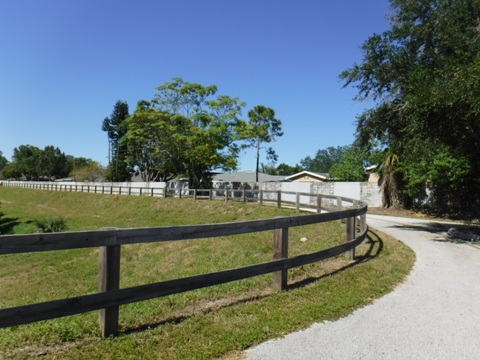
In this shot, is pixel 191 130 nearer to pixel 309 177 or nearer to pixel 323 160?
pixel 309 177

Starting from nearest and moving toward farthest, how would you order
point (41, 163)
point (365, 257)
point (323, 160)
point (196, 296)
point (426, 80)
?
point (196, 296), point (365, 257), point (426, 80), point (41, 163), point (323, 160)

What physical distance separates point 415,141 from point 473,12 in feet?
15.3

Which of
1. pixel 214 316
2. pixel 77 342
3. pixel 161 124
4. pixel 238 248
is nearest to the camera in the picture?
pixel 77 342

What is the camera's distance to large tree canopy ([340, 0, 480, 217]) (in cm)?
1072

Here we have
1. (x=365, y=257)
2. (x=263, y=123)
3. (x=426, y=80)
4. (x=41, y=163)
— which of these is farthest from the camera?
(x=41, y=163)

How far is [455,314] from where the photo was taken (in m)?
4.98

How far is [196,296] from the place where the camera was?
5.46 meters

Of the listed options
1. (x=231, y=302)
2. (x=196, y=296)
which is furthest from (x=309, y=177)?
(x=231, y=302)

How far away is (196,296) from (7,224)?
29817 millimetres

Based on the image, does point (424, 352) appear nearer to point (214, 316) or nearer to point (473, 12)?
point (214, 316)

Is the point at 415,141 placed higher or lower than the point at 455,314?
higher

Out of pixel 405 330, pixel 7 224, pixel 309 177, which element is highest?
pixel 309 177

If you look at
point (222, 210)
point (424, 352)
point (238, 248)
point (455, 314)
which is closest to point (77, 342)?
point (424, 352)

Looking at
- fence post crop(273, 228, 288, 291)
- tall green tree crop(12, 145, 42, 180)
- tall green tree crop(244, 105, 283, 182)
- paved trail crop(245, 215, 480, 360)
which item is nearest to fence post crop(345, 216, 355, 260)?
paved trail crop(245, 215, 480, 360)
